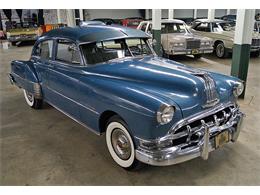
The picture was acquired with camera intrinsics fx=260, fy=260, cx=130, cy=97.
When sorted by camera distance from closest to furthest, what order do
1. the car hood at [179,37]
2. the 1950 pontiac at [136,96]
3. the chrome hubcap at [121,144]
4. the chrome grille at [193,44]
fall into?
the 1950 pontiac at [136,96]
the chrome hubcap at [121,144]
the car hood at [179,37]
the chrome grille at [193,44]

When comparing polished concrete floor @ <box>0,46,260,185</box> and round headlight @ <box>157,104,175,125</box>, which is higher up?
round headlight @ <box>157,104,175,125</box>

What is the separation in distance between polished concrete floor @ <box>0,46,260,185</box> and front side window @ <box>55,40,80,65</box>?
1135mm

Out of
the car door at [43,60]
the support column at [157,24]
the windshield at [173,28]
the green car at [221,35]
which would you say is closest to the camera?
the car door at [43,60]

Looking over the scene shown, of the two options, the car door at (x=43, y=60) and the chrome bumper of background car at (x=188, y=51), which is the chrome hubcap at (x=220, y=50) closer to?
the chrome bumper of background car at (x=188, y=51)

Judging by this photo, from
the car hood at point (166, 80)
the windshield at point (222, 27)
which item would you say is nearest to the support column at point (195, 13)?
the windshield at point (222, 27)

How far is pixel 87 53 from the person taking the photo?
3.62m

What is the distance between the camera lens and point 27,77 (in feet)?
15.7

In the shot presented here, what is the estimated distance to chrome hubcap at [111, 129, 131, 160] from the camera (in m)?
3.01

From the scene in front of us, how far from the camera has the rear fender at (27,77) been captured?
15.2 feet

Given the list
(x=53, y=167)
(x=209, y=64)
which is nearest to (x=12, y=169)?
(x=53, y=167)

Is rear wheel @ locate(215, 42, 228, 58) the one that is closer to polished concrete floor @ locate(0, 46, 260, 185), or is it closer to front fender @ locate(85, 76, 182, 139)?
polished concrete floor @ locate(0, 46, 260, 185)

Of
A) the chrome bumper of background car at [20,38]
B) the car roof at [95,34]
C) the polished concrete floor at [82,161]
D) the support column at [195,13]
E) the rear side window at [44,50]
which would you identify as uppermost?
the support column at [195,13]

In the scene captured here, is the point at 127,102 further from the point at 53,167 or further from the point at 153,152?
the point at 53,167

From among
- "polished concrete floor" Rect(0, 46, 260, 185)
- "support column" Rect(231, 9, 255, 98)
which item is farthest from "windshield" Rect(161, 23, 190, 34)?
"polished concrete floor" Rect(0, 46, 260, 185)
